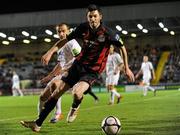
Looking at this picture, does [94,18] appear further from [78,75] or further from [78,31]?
[78,75]

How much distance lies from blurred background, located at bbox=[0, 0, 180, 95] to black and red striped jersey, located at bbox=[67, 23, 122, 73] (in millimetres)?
23841

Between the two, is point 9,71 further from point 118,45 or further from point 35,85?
point 118,45

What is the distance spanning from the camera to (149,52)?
49.4 meters

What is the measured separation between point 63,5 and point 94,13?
27768 millimetres

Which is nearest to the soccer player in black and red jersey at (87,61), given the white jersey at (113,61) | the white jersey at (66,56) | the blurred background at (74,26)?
the white jersey at (66,56)

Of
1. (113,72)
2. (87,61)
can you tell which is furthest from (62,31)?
(113,72)

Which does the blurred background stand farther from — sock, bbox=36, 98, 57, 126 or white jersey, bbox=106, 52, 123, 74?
sock, bbox=36, 98, 57, 126

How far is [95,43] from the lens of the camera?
771cm

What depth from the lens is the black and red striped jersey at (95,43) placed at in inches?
304

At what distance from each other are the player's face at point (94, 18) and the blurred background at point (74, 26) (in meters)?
24.0

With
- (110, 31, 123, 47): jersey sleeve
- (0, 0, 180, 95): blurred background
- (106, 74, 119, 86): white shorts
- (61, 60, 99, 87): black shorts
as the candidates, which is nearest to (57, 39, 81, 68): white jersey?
(61, 60, 99, 87): black shorts

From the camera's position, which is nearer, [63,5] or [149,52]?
[63,5]

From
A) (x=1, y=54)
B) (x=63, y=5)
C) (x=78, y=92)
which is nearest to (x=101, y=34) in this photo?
(x=78, y=92)

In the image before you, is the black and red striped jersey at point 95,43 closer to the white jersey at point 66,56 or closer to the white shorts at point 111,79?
the white jersey at point 66,56
